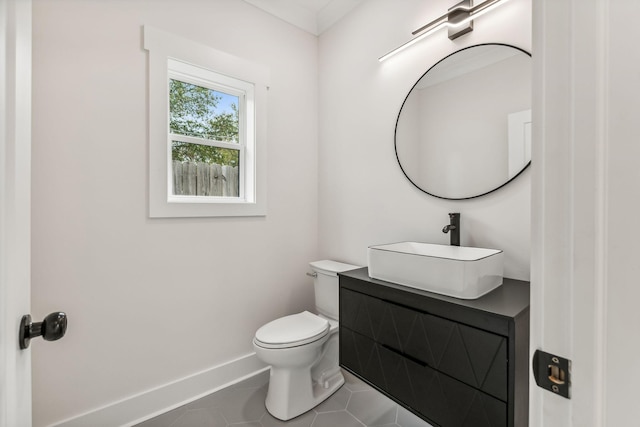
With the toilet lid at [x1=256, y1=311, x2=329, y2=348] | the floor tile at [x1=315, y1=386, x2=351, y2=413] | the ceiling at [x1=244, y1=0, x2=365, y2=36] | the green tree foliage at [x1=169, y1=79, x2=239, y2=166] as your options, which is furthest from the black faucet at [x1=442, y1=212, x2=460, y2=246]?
the ceiling at [x1=244, y1=0, x2=365, y2=36]

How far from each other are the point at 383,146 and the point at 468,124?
535mm

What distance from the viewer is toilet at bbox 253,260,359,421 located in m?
1.66

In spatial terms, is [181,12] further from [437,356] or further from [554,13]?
[437,356]

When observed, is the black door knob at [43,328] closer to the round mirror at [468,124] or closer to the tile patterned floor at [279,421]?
the tile patterned floor at [279,421]

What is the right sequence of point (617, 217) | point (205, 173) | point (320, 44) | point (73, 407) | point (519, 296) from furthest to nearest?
point (320, 44) < point (205, 173) < point (73, 407) < point (519, 296) < point (617, 217)

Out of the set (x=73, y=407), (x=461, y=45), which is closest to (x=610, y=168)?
(x=461, y=45)

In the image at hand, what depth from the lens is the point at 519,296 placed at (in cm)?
115

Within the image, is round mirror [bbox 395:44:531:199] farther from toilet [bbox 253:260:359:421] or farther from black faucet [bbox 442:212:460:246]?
toilet [bbox 253:260:359:421]

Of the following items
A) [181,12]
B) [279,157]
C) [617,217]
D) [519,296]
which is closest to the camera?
[617,217]

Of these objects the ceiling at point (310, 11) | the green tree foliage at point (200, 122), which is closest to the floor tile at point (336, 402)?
the green tree foliage at point (200, 122)

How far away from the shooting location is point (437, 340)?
1162 mm

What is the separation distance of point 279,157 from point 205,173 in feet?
1.81

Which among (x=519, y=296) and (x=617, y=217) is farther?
(x=519, y=296)

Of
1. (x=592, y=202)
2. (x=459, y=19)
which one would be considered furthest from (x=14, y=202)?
(x=459, y=19)
